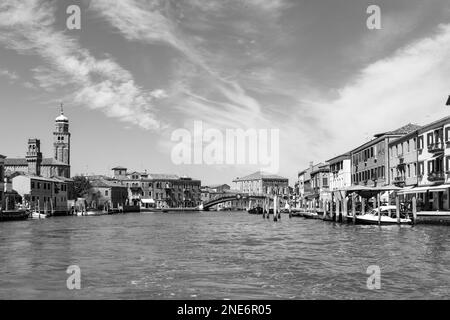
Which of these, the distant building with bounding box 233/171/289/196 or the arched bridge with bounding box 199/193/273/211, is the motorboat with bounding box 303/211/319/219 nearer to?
the arched bridge with bounding box 199/193/273/211

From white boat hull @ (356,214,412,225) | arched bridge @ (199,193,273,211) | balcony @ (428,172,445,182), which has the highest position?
balcony @ (428,172,445,182)

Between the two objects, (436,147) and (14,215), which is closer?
(436,147)

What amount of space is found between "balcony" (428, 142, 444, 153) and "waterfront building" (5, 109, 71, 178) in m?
88.4

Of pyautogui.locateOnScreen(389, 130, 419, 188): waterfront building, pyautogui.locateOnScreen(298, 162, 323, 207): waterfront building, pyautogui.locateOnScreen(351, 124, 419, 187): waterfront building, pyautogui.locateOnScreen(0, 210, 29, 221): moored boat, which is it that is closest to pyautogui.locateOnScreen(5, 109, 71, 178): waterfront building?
pyautogui.locateOnScreen(0, 210, 29, 221): moored boat

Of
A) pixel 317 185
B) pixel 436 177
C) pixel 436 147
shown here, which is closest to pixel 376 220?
pixel 436 177

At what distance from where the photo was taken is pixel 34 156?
132 meters

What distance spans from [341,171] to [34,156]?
252 feet

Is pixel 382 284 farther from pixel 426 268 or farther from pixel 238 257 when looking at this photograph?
pixel 238 257

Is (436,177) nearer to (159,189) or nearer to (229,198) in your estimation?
(229,198)

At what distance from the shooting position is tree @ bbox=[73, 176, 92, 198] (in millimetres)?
127312

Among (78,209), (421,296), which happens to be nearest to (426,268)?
(421,296)

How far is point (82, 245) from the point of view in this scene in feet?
101

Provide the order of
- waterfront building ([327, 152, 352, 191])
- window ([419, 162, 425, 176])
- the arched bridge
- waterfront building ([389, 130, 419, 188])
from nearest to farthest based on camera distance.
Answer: window ([419, 162, 425, 176]) < waterfront building ([389, 130, 419, 188]) < waterfront building ([327, 152, 352, 191]) < the arched bridge

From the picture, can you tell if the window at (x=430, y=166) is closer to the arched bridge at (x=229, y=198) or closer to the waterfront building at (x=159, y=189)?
the arched bridge at (x=229, y=198)
